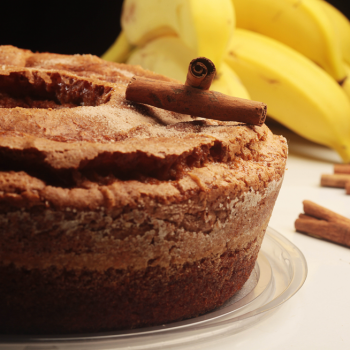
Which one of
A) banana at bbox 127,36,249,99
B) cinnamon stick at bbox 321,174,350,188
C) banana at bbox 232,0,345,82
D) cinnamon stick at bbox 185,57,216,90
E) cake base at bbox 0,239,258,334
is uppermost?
banana at bbox 232,0,345,82

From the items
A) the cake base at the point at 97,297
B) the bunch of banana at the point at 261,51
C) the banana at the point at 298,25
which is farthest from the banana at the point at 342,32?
the cake base at the point at 97,297

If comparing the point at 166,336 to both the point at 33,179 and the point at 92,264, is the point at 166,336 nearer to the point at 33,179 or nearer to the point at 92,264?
the point at 92,264

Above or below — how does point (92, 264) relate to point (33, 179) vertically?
below

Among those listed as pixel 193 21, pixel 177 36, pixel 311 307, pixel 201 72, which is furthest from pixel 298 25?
pixel 311 307

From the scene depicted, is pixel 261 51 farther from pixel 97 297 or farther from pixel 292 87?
pixel 97 297

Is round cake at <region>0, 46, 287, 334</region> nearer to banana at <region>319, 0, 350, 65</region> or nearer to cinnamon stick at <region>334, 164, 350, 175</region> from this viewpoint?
cinnamon stick at <region>334, 164, 350, 175</region>

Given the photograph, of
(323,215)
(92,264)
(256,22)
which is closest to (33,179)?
(92,264)

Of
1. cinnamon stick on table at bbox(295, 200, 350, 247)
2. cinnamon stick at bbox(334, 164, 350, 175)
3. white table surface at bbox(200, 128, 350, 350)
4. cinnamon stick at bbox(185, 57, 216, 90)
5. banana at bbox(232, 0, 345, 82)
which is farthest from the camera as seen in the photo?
banana at bbox(232, 0, 345, 82)

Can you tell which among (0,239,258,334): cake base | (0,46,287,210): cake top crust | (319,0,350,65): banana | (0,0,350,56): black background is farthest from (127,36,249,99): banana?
(0,239,258,334): cake base
